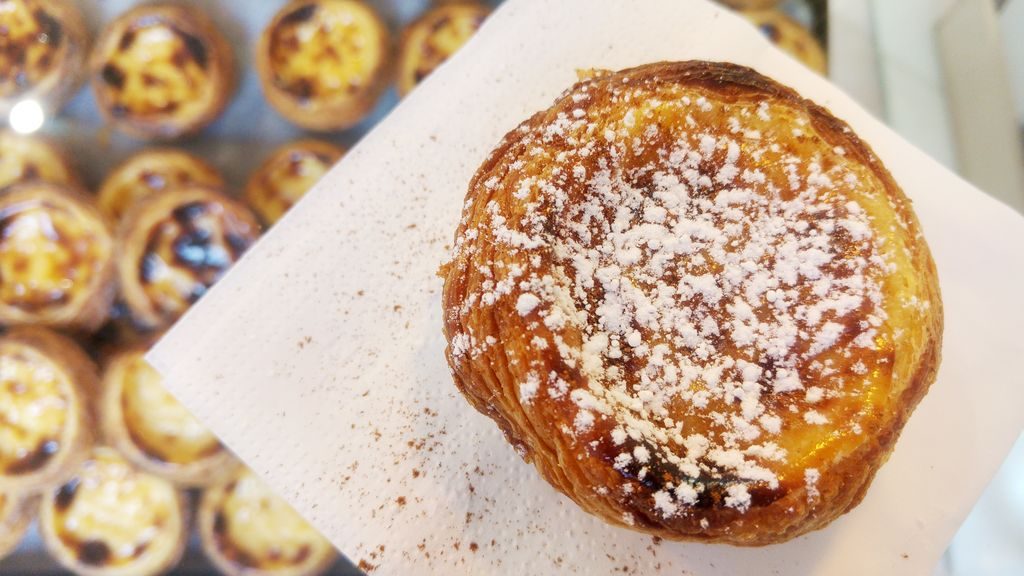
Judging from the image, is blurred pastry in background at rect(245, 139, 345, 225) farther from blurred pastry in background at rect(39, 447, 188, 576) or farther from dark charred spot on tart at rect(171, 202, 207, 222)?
blurred pastry in background at rect(39, 447, 188, 576)

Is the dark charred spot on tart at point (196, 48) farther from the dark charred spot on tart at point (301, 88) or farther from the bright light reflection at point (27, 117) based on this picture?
the bright light reflection at point (27, 117)

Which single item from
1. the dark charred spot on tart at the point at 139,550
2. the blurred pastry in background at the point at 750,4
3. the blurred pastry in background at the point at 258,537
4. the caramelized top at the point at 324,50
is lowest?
the dark charred spot on tart at the point at 139,550

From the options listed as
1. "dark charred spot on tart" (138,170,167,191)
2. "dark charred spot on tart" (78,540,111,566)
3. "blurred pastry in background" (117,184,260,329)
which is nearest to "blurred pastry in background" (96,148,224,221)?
"dark charred spot on tart" (138,170,167,191)

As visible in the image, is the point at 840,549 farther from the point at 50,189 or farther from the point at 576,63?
the point at 50,189

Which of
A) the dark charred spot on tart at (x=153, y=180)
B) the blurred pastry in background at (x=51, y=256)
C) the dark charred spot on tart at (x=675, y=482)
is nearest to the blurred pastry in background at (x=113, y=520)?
the blurred pastry in background at (x=51, y=256)

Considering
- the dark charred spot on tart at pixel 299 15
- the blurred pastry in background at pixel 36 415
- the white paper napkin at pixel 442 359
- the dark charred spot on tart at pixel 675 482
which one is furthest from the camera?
the dark charred spot on tart at pixel 299 15

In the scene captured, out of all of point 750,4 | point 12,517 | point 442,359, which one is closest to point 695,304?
point 442,359
